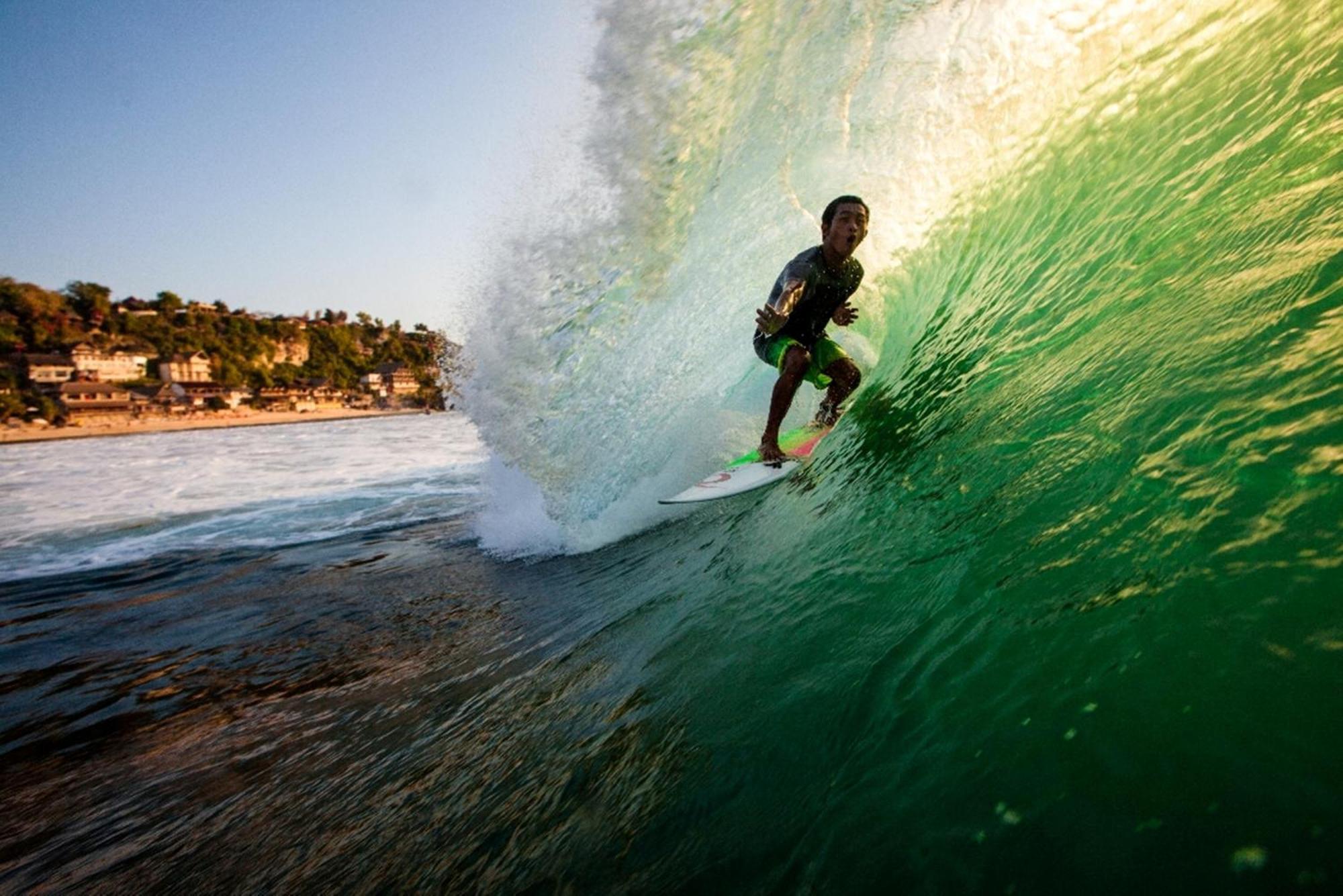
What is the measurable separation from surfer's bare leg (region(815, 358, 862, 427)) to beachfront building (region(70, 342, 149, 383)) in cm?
10444

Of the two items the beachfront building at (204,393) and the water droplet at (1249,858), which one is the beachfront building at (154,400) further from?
the water droplet at (1249,858)

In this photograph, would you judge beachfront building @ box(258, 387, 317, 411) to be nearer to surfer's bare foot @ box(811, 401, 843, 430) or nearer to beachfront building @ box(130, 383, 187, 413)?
beachfront building @ box(130, 383, 187, 413)

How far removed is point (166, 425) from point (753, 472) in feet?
286

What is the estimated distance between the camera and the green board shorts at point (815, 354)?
5.36m

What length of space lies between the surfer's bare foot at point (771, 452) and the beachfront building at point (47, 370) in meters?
97.8

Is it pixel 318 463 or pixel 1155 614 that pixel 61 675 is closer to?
pixel 1155 614

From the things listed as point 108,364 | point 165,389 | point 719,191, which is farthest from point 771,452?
point 108,364

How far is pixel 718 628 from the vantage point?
2.92 m

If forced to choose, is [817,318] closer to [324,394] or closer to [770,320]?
[770,320]

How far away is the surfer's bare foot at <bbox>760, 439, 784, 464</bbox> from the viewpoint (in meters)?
5.25

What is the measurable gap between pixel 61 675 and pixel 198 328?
4924 inches

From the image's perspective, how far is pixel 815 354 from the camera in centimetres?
554

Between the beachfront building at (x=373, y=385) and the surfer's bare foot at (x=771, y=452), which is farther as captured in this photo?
the beachfront building at (x=373, y=385)

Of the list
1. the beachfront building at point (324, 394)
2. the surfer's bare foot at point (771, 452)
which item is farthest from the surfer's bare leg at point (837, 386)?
the beachfront building at point (324, 394)
